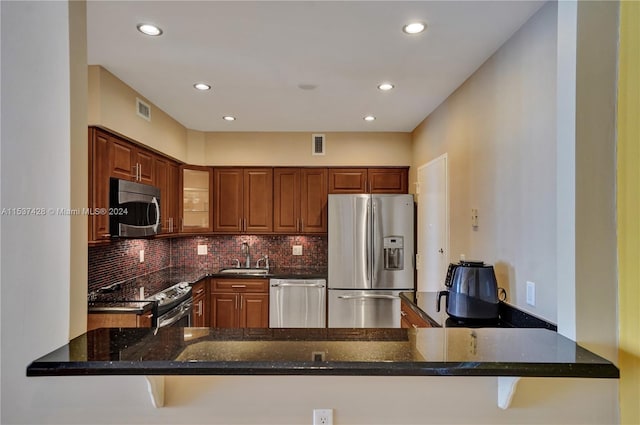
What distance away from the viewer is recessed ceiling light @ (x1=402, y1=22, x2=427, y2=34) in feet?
6.18

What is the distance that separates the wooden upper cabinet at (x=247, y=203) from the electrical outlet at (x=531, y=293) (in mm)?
3035

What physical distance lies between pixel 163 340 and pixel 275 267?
3550 millimetres

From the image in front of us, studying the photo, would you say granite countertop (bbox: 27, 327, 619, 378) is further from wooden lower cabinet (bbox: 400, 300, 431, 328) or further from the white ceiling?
the white ceiling

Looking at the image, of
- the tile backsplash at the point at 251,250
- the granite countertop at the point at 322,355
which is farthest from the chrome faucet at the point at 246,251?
the granite countertop at the point at 322,355

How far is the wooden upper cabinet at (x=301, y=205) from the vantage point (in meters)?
4.36

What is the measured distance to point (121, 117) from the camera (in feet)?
9.01

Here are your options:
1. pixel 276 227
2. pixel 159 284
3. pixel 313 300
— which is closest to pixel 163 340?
pixel 159 284

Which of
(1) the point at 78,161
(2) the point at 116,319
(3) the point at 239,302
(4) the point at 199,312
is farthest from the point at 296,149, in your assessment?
(1) the point at 78,161

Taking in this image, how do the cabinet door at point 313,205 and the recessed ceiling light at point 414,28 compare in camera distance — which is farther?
the cabinet door at point 313,205

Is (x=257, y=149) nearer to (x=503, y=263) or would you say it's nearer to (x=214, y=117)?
(x=214, y=117)

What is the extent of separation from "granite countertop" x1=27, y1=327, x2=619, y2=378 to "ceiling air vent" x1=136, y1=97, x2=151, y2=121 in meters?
2.38

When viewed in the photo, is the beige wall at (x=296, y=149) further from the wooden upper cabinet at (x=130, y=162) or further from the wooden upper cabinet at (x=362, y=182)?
the wooden upper cabinet at (x=130, y=162)

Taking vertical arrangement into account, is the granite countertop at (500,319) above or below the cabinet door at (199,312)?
above

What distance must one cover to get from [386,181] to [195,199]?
2280 millimetres
